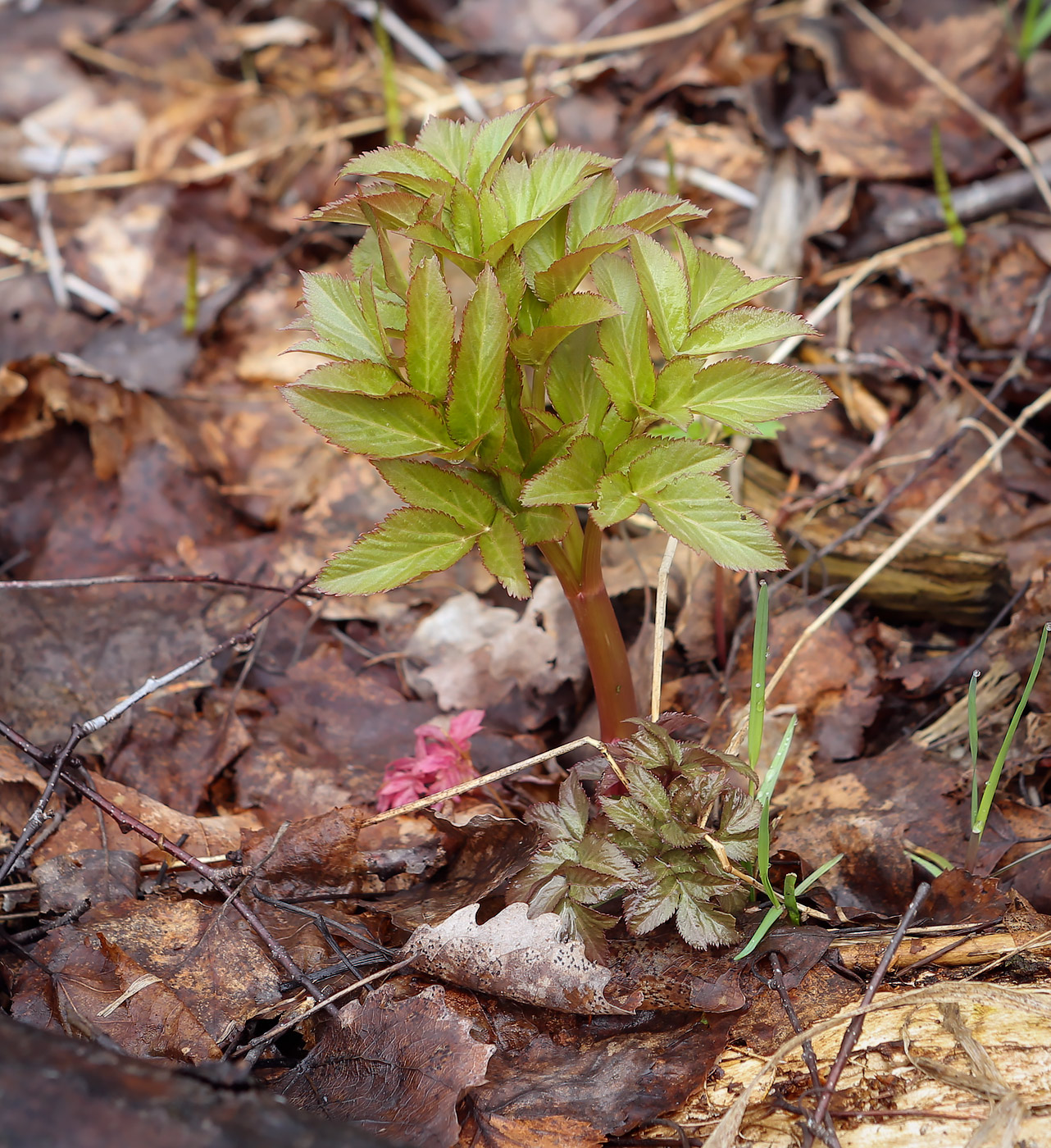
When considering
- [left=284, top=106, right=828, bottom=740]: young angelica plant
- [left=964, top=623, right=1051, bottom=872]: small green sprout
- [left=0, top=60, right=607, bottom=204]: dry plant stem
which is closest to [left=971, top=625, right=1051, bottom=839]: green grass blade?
[left=964, top=623, right=1051, bottom=872]: small green sprout

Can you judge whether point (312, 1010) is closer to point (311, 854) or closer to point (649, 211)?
point (311, 854)

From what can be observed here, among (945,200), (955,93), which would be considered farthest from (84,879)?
(955,93)

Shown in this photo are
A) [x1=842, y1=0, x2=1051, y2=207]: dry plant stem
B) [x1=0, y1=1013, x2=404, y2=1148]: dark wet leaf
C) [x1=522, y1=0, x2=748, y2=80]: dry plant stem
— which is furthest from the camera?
[x1=522, y1=0, x2=748, y2=80]: dry plant stem

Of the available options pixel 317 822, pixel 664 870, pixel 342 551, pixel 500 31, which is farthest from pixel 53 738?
pixel 500 31

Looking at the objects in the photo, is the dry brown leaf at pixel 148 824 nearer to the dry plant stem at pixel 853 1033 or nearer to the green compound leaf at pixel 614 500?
the green compound leaf at pixel 614 500

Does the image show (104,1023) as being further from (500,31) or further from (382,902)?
(500,31)

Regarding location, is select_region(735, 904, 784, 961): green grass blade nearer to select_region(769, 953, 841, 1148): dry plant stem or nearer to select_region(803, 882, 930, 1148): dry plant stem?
select_region(769, 953, 841, 1148): dry plant stem
